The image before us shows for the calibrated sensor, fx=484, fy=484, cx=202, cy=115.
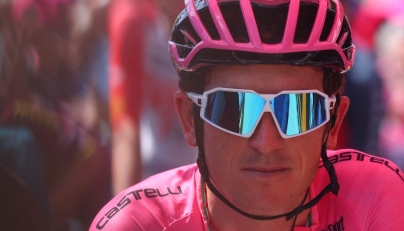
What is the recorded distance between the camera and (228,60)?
64.7 inches

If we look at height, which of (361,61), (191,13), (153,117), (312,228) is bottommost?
(312,228)

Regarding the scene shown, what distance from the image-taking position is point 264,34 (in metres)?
1.66

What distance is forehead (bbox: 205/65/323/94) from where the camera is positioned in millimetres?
1635

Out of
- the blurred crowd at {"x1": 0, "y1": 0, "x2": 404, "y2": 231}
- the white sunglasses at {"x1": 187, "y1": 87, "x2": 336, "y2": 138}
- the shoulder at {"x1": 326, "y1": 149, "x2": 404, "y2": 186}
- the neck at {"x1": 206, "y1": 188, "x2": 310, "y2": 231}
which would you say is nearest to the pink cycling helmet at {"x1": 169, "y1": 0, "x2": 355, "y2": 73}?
the white sunglasses at {"x1": 187, "y1": 87, "x2": 336, "y2": 138}

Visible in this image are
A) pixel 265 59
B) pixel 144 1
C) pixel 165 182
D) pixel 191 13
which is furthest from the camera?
pixel 144 1

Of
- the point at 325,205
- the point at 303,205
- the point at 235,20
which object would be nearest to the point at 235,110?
the point at 235,20

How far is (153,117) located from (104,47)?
17.9 inches

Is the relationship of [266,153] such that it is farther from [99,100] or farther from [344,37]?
[99,100]

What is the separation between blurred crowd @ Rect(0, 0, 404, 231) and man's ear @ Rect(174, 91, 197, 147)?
0.63 meters

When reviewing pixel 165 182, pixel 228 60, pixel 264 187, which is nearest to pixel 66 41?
pixel 165 182

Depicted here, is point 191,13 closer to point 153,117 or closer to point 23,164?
point 153,117

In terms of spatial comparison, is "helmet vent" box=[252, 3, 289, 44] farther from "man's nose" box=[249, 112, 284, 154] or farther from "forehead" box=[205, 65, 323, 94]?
"man's nose" box=[249, 112, 284, 154]

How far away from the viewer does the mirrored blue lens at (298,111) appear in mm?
1608

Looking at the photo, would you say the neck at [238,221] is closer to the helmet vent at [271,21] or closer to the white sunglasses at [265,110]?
the white sunglasses at [265,110]
